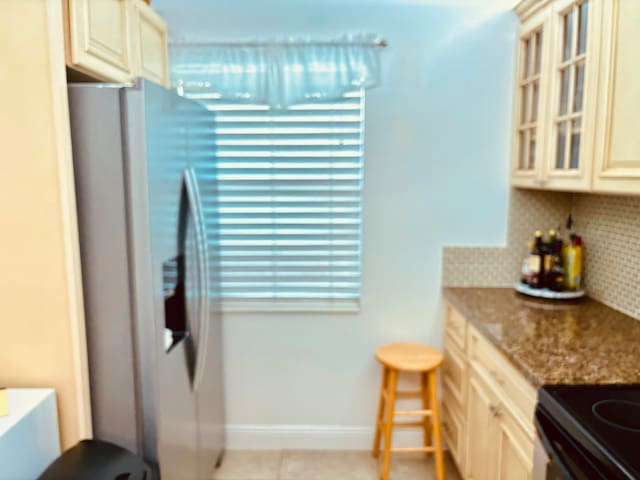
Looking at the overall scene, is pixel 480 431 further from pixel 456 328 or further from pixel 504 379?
pixel 456 328

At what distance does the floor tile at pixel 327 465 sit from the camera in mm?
2438

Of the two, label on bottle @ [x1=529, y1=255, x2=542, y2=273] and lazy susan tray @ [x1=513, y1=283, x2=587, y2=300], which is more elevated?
label on bottle @ [x1=529, y1=255, x2=542, y2=273]

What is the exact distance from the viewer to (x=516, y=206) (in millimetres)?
2512

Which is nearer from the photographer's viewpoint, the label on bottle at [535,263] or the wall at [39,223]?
the wall at [39,223]

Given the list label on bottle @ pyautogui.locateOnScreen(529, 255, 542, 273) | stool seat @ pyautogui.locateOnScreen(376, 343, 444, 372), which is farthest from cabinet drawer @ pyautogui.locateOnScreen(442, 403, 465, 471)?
label on bottle @ pyautogui.locateOnScreen(529, 255, 542, 273)

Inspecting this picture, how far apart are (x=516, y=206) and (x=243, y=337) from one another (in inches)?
63.8

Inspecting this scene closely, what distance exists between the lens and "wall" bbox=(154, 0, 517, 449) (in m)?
2.40

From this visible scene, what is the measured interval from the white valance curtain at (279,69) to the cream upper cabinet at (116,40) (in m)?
0.15

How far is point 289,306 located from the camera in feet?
8.54

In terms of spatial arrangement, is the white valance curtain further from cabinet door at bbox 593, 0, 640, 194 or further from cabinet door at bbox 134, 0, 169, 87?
cabinet door at bbox 593, 0, 640, 194

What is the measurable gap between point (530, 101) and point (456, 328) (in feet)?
3.77

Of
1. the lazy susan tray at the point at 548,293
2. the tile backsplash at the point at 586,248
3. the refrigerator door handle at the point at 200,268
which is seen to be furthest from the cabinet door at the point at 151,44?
the lazy susan tray at the point at 548,293

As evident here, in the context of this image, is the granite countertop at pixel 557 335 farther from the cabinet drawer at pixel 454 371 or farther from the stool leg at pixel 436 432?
the stool leg at pixel 436 432

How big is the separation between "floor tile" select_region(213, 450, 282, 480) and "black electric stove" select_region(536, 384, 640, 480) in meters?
1.60
